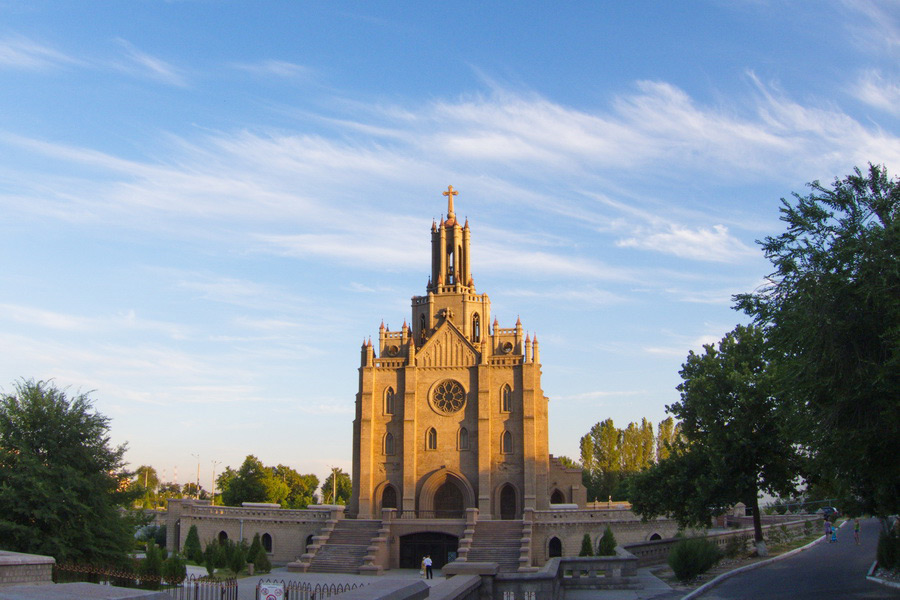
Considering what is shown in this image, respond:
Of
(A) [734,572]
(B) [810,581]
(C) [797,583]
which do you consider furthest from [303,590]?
(B) [810,581]

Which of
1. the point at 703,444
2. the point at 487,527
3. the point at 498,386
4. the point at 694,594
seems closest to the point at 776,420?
the point at 703,444

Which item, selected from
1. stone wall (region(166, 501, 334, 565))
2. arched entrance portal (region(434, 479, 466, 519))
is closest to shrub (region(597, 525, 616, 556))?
arched entrance portal (region(434, 479, 466, 519))

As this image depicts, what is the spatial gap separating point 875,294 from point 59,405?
25.2 m

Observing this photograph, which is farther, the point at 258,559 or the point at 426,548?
the point at 426,548

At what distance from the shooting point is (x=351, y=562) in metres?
47.2

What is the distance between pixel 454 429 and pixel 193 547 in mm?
18497

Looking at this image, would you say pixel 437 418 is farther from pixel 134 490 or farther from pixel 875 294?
pixel 875 294

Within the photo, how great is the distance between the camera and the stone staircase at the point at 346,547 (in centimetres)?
4666

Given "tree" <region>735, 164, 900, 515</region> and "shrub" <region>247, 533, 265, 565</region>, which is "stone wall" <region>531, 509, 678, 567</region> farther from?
"tree" <region>735, 164, 900, 515</region>

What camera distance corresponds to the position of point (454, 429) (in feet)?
191

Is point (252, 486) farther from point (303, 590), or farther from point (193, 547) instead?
point (303, 590)

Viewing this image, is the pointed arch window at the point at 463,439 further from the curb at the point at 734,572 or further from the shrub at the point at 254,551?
the curb at the point at 734,572

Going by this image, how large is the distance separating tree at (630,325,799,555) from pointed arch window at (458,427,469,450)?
23.8m

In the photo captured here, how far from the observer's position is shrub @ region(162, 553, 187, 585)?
3309 centimetres
